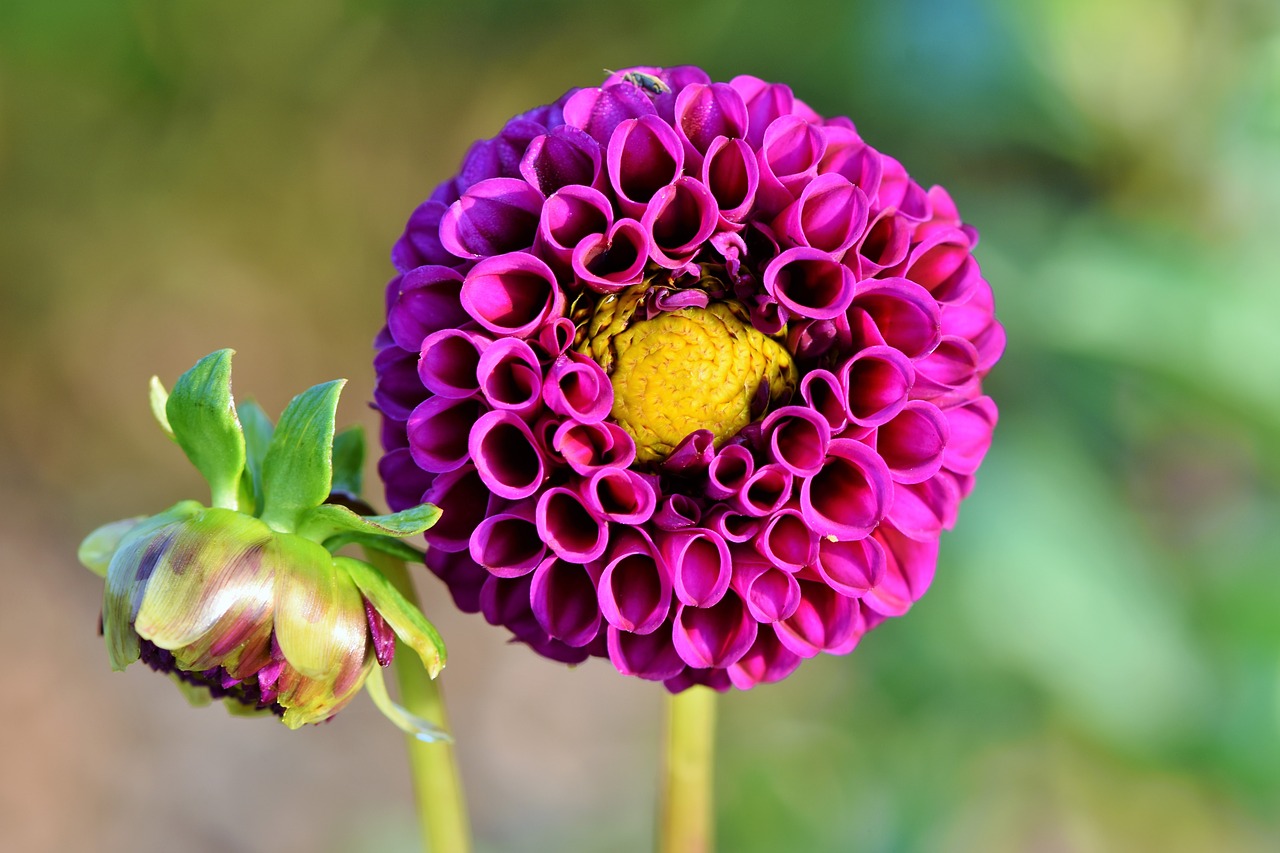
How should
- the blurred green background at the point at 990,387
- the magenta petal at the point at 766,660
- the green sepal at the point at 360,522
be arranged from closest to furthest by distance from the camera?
the green sepal at the point at 360,522 < the magenta petal at the point at 766,660 < the blurred green background at the point at 990,387

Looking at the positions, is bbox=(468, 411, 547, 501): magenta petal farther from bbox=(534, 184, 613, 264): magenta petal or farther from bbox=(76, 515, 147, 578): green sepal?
bbox=(76, 515, 147, 578): green sepal

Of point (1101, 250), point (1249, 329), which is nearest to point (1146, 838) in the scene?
point (1249, 329)

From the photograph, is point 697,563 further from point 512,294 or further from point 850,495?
point 512,294

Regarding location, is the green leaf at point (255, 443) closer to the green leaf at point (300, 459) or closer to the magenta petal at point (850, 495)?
the green leaf at point (300, 459)

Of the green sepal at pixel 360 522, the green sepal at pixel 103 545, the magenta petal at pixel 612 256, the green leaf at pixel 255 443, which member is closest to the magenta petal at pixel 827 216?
the magenta petal at pixel 612 256

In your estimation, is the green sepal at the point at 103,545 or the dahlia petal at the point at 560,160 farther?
the green sepal at the point at 103,545

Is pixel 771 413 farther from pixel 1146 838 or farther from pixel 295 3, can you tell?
A: pixel 295 3

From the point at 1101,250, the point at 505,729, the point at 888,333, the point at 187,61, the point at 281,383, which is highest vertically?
the point at 187,61

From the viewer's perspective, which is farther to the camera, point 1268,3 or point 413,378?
point 1268,3
